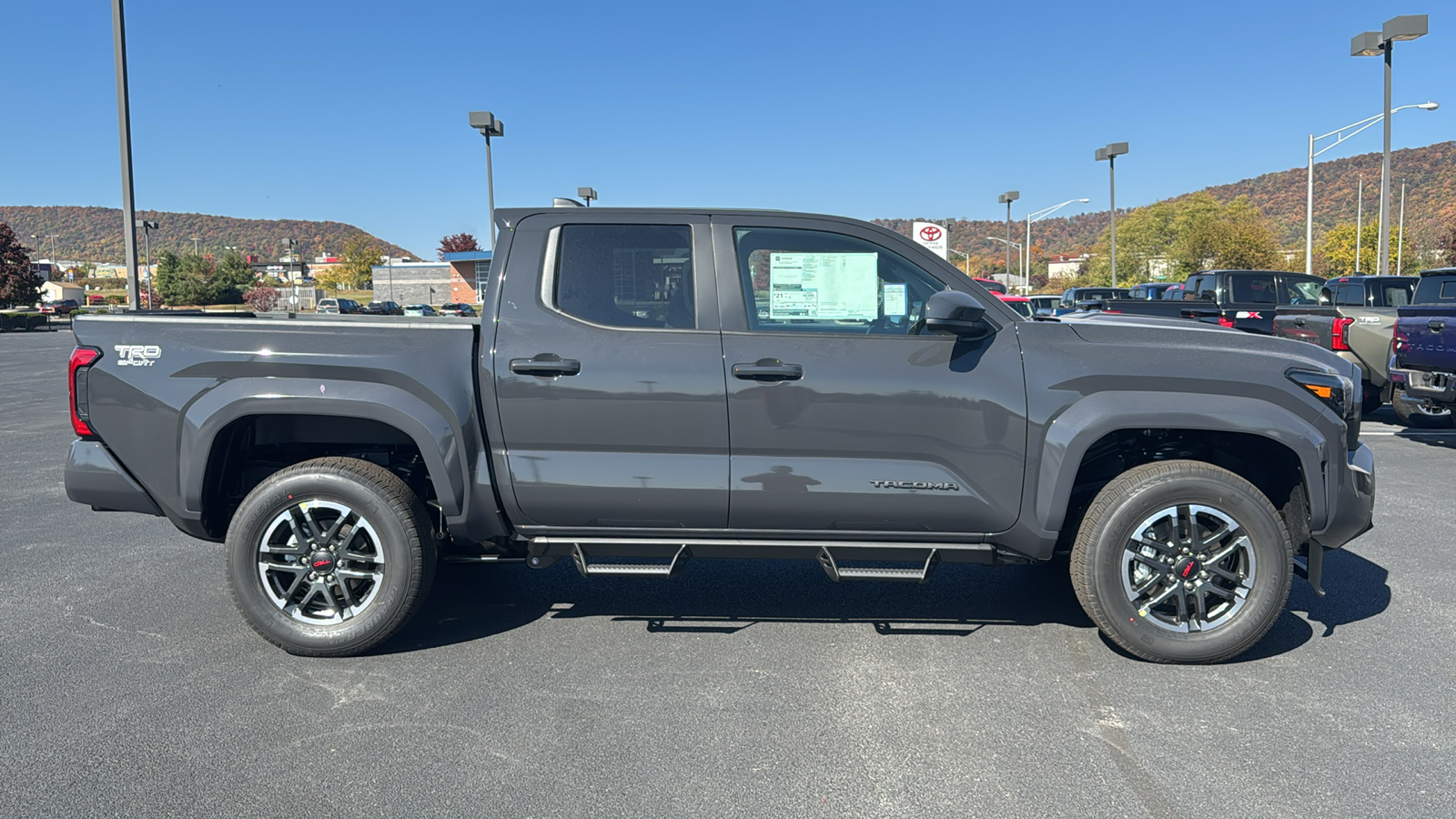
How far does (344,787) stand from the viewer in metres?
3.05

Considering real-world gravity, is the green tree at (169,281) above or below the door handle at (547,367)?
above

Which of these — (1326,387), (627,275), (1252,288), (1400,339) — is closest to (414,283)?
(1252,288)

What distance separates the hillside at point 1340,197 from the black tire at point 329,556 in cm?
6967

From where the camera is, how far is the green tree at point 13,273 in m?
56.2

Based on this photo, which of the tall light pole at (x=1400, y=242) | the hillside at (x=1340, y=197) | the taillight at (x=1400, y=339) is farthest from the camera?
the hillside at (x=1340, y=197)

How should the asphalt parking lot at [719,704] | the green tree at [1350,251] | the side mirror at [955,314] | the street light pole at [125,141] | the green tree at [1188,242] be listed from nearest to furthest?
1. the asphalt parking lot at [719,704]
2. the side mirror at [955,314]
3. the street light pole at [125,141]
4. the green tree at [1188,242]
5. the green tree at [1350,251]

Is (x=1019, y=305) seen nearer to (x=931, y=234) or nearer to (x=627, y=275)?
(x=931, y=234)

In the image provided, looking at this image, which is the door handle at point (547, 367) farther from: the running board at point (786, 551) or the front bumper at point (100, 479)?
the front bumper at point (100, 479)

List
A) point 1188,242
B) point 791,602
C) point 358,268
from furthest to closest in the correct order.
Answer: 1. point 358,268
2. point 1188,242
3. point 791,602

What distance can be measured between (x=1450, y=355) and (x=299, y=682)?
10021 millimetres

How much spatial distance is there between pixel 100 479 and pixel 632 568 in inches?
92.3

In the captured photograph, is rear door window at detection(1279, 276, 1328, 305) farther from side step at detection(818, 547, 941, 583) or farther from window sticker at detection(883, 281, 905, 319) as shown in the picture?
side step at detection(818, 547, 941, 583)

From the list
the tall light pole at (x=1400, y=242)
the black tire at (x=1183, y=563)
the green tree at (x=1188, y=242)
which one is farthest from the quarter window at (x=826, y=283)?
the green tree at (x=1188, y=242)

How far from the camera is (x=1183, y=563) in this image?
400 cm
